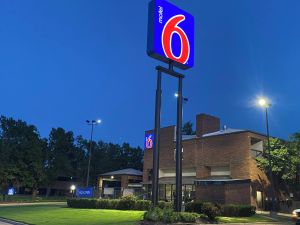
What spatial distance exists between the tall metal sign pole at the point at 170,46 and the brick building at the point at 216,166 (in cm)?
2283

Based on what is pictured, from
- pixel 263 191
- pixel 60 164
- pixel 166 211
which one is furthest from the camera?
pixel 60 164

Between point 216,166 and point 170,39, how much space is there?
3433 centimetres

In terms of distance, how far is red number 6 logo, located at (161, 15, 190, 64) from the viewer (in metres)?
26.6

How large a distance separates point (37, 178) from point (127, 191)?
3525cm

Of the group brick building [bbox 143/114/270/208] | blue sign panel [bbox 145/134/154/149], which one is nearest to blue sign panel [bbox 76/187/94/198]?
brick building [bbox 143/114/270/208]

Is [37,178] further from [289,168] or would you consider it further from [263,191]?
[289,168]

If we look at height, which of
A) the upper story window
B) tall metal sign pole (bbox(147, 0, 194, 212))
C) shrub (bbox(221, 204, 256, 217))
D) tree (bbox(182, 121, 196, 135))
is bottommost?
shrub (bbox(221, 204, 256, 217))

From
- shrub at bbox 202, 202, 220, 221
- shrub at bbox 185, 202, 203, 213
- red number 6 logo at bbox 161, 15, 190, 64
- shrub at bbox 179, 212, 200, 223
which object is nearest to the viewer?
shrub at bbox 179, 212, 200, 223

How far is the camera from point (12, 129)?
8550 cm

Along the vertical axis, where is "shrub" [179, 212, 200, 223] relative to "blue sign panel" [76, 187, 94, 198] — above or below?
below

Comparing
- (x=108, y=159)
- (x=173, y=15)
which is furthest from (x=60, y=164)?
(x=173, y=15)

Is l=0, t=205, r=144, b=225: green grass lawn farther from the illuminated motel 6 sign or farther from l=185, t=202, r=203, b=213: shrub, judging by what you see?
the illuminated motel 6 sign

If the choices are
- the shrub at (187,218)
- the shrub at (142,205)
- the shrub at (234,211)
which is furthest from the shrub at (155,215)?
the shrub at (142,205)

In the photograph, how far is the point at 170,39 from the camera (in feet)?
88.6
